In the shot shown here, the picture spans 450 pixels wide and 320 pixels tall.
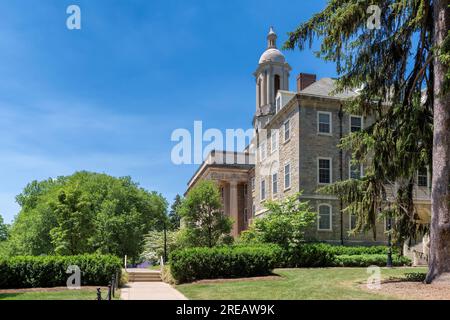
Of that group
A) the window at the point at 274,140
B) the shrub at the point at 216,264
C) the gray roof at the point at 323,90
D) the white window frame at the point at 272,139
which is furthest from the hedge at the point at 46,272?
the window at the point at 274,140

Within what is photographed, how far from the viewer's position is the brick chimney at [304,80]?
34.0m

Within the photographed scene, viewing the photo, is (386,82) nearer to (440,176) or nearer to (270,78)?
(440,176)

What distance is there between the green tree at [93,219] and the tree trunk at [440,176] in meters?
23.5

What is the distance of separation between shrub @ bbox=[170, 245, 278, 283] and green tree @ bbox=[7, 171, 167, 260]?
13271 mm

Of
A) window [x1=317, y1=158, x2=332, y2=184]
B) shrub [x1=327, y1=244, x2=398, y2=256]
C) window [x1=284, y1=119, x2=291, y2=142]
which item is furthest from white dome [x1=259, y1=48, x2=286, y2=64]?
shrub [x1=327, y1=244, x2=398, y2=256]

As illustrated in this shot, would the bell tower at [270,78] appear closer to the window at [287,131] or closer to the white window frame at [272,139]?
the white window frame at [272,139]

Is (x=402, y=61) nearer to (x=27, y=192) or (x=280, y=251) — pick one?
(x=280, y=251)

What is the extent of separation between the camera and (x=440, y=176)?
1438cm

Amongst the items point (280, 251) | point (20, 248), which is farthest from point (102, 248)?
point (280, 251)

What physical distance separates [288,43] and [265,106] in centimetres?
3434

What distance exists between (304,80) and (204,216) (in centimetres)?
1290

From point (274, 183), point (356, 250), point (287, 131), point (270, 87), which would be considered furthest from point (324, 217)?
point (270, 87)

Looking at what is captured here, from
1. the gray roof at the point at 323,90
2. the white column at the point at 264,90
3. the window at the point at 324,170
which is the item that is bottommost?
the window at the point at 324,170

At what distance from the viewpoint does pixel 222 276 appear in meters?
20.5
